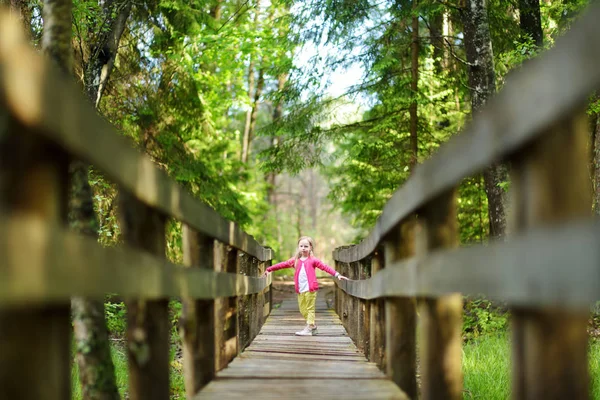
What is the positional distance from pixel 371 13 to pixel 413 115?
3.27 m

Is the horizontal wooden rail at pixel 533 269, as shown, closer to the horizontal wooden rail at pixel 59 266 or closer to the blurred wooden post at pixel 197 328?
the horizontal wooden rail at pixel 59 266

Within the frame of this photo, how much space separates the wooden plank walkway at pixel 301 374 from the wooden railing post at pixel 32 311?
6.47 ft

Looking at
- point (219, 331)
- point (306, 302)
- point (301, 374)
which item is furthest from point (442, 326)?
point (306, 302)

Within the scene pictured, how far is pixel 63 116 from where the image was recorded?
2.12 metres

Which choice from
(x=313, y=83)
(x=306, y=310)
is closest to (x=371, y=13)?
(x=313, y=83)

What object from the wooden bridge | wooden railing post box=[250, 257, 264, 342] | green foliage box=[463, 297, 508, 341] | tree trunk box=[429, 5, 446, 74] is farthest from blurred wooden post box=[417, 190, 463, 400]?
tree trunk box=[429, 5, 446, 74]

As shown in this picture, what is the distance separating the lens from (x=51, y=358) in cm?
217

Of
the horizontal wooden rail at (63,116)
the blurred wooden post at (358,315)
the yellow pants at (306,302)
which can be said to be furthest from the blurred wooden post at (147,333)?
the yellow pants at (306,302)

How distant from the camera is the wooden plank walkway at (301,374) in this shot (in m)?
4.25

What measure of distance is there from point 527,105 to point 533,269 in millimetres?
481

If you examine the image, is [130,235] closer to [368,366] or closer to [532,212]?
[532,212]

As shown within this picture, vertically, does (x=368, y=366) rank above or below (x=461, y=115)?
below

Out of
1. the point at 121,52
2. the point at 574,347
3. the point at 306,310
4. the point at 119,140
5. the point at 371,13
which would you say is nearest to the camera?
the point at 574,347

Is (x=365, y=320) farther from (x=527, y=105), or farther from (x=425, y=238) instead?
(x=527, y=105)
